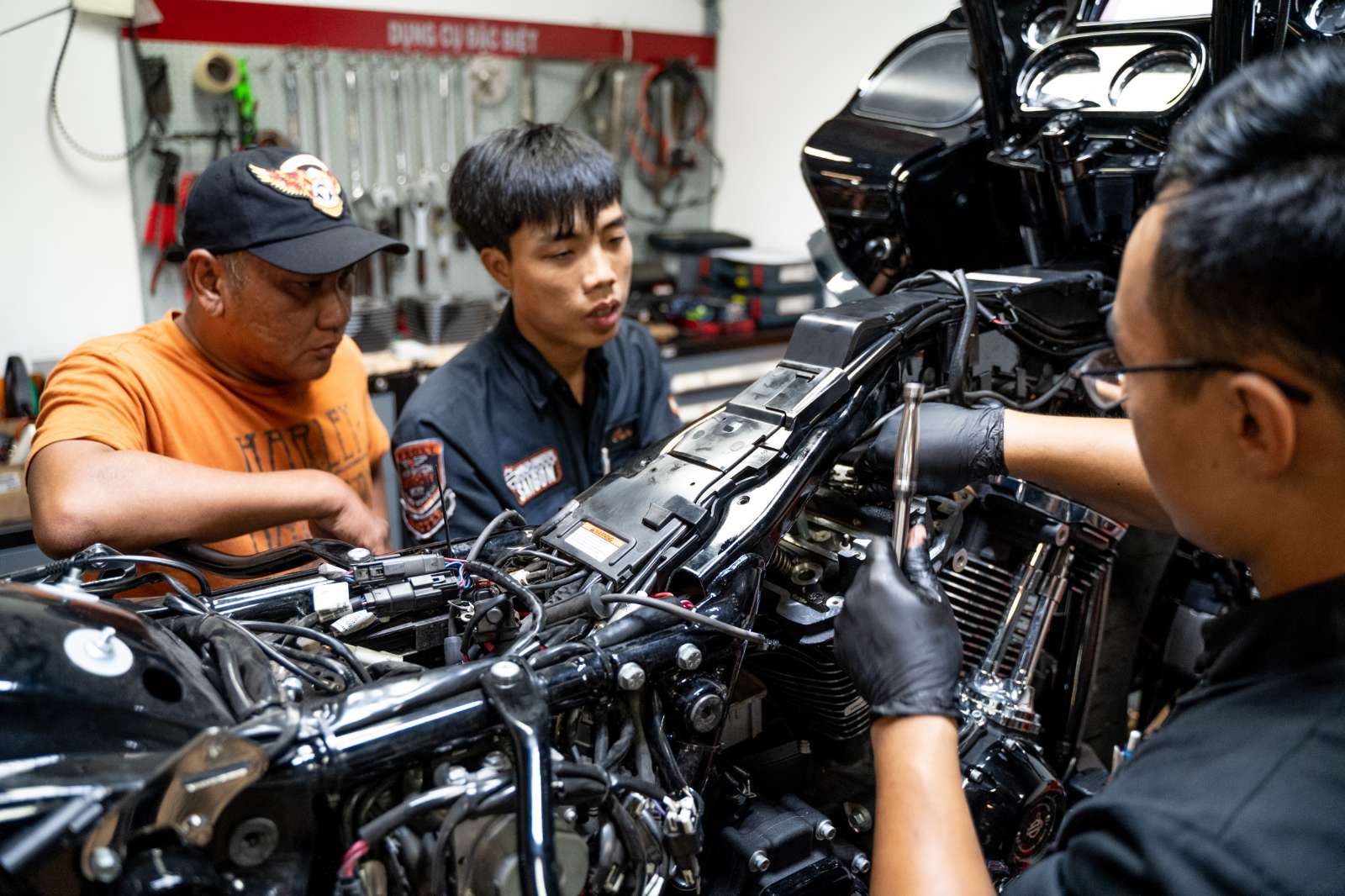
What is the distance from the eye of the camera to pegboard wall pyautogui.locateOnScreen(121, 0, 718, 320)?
3166mm

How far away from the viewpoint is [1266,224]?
768mm

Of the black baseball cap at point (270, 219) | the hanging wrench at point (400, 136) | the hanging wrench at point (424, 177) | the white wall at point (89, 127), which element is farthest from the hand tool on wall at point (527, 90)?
the black baseball cap at point (270, 219)

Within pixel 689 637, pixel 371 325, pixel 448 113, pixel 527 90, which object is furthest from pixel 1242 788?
pixel 527 90

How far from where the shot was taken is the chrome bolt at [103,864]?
0.76m

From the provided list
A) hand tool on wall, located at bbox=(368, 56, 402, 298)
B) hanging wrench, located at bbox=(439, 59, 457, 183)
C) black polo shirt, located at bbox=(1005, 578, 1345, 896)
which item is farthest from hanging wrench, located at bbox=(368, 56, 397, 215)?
black polo shirt, located at bbox=(1005, 578, 1345, 896)

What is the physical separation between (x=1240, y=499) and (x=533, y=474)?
1.33 m

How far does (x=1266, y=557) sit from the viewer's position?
879 mm

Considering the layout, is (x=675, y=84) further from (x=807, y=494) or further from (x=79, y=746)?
(x=79, y=746)

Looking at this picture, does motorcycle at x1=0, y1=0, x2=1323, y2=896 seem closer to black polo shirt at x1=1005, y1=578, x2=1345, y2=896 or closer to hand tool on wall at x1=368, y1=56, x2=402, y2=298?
black polo shirt at x1=1005, y1=578, x2=1345, y2=896

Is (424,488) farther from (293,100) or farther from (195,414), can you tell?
(293,100)

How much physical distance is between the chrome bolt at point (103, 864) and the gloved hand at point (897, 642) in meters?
0.71

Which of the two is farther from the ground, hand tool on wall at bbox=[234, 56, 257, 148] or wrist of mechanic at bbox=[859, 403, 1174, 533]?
hand tool on wall at bbox=[234, 56, 257, 148]

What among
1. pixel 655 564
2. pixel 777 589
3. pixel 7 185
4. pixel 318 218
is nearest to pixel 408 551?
pixel 655 564

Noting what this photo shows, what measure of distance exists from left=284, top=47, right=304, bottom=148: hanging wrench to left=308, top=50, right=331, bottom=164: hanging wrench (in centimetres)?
6
